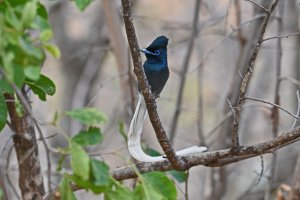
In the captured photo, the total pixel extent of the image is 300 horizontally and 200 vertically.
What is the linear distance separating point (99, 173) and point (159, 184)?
20 centimetres

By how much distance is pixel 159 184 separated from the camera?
1521 mm

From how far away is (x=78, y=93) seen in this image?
14.9 ft

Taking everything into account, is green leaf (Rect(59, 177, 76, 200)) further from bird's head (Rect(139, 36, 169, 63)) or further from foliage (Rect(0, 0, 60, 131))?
bird's head (Rect(139, 36, 169, 63))

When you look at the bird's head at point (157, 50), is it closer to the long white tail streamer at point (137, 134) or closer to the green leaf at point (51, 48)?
the long white tail streamer at point (137, 134)

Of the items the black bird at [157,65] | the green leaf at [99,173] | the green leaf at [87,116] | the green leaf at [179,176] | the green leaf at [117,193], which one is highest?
the black bird at [157,65]

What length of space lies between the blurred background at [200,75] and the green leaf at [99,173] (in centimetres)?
127

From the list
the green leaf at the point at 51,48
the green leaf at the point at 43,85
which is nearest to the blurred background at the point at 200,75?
the green leaf at the point at 43,85

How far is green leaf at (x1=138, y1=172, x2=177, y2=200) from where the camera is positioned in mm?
1503

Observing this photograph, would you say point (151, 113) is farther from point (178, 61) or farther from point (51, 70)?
point (51, 70)

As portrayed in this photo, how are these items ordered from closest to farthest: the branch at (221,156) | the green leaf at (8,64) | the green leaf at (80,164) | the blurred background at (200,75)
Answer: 1. the green leaf at (8,64)
2. the green leaf at (80,164)
3. the branch at (221,156)
4. the blurred background at (200,75)

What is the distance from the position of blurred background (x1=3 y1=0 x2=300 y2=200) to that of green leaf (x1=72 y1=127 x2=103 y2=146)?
1040mm

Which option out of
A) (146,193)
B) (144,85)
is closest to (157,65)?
(144,85)

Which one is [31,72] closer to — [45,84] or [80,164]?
[80,164]

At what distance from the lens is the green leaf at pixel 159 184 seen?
4.93 feet
